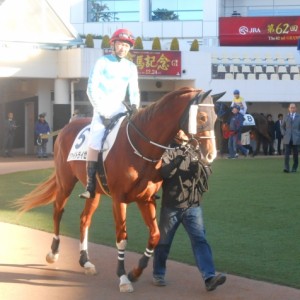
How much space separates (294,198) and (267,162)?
9709 mm

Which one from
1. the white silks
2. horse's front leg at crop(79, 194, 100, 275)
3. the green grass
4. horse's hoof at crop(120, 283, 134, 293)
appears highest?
the white silks

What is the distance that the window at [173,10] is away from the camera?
44.5 meters

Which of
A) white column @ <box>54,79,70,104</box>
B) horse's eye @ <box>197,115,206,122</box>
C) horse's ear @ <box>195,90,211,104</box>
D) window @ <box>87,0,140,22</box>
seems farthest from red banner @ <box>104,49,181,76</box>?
horse's eye @ <box>197,115,206,122</box>

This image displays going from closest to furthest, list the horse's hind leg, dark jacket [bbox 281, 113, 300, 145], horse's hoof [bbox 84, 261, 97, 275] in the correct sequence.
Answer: horse's hoof [bbox 84, 261, 97, 275], the horse's hind leg, dark jacket [bbox 281, 113, 300, 145]

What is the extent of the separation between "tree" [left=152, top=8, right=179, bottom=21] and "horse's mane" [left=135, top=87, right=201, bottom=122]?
37.8 meters

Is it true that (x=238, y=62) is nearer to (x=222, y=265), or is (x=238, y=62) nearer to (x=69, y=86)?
(x=69, y=86)

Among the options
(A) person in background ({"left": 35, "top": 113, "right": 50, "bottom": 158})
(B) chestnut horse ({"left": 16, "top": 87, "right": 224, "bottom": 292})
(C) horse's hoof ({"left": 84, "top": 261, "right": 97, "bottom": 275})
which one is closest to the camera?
(B) chestnut horse ({"left": 16, "top": 87, "right": 224, "bottom": 292})

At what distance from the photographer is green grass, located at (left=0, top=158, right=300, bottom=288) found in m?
8.73

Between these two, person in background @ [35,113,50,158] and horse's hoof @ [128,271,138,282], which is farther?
person in background @ [35,113,50,158]

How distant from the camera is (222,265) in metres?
8.63

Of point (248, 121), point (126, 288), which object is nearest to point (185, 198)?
point (126, 288)

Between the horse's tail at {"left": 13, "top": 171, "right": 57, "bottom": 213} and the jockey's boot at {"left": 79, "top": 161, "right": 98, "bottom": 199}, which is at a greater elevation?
the jockey's boot at {"left": 79, "top": 161, "right": 98, "bottom": 199}

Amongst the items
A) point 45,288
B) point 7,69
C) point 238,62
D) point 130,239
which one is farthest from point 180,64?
point 45,288

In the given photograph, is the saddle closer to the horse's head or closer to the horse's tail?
the horse's head
